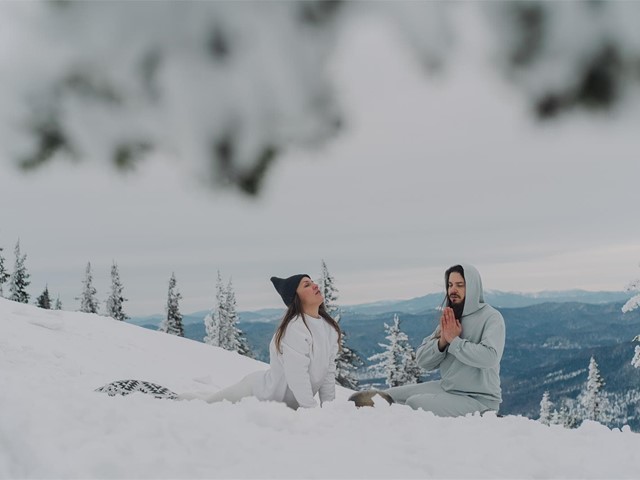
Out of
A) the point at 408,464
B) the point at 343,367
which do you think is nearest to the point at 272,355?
the point at 408,464

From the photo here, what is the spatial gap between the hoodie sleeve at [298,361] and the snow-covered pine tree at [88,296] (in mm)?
46772

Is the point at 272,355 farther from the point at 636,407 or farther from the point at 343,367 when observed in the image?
the point at 636,407

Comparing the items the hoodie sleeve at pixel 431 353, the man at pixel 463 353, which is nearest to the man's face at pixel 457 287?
the man at pixel 463 353

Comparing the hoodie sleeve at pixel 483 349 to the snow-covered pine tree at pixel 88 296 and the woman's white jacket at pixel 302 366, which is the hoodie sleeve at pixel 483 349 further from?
the snow-covered pine tree at pixel 88 296

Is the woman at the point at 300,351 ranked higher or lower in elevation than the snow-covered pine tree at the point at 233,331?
higher

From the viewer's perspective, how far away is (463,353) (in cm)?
544

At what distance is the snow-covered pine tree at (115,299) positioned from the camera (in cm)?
4591

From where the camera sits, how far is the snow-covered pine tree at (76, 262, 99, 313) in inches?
1911

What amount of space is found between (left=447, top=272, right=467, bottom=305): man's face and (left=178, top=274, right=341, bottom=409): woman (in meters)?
1.17

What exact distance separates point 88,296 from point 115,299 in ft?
13.1

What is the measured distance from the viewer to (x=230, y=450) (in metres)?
3.31

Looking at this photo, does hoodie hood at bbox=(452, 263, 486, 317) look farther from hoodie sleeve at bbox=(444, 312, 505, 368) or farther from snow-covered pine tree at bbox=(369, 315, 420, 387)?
snow-covered pine tree at bbox=(369, 315, 420, 387)

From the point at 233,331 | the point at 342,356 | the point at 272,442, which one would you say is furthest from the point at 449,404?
the point at 233,331

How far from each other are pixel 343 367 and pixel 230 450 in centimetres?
2526
